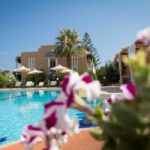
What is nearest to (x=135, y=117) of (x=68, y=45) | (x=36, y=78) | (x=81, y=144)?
(x=81, y=144)

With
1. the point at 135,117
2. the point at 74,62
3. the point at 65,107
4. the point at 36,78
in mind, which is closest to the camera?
the point at 135,117

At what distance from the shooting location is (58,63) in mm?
42625

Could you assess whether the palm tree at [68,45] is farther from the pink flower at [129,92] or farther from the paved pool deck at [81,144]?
the pink flower at [129,92]

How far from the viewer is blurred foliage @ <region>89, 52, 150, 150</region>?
69cm

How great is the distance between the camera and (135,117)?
0.68 m

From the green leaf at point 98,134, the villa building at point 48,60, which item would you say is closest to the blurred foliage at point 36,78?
the villa building at point 48,60

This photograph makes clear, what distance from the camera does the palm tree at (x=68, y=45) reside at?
41.3m

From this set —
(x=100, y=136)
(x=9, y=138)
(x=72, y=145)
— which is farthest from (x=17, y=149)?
(x=9, y=138)

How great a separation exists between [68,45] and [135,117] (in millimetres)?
41463

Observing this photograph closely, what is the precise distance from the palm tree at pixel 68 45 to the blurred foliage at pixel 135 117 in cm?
4031

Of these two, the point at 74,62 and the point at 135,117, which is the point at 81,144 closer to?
the point at 135,117

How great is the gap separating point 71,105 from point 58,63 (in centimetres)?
4182

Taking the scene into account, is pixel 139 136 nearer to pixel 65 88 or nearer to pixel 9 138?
pixel 65 88

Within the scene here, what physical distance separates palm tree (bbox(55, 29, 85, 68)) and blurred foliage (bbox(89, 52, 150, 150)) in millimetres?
40312
